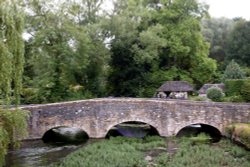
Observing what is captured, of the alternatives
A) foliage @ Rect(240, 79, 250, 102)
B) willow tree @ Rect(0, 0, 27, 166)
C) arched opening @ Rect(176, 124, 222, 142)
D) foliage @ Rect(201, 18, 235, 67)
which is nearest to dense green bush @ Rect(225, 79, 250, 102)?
foliage @ Rect(240, 79, 250, 102)

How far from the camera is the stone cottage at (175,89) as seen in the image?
133 ft

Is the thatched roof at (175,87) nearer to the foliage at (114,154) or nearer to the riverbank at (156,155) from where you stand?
the foliage at (114,154)

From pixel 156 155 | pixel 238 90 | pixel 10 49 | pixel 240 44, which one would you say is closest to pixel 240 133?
pixel 156 155

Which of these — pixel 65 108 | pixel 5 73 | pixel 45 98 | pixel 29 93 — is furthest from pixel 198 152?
pixel 29 93

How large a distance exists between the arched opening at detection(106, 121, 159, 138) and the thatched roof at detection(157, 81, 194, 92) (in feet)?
22.4

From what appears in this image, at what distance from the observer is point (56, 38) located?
113 ft

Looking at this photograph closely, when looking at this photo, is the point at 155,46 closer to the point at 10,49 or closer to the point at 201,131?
the point at 201,131

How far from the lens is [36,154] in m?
22.7

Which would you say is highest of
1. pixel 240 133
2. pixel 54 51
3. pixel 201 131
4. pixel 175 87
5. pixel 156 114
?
pixel 54 51

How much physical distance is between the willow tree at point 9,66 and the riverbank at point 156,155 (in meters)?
5.78

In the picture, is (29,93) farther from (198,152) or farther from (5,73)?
(5,73)

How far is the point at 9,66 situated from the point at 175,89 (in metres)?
28.4

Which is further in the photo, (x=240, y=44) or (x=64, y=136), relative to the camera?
(x=240, y=44)

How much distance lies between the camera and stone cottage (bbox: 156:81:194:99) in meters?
40.6
